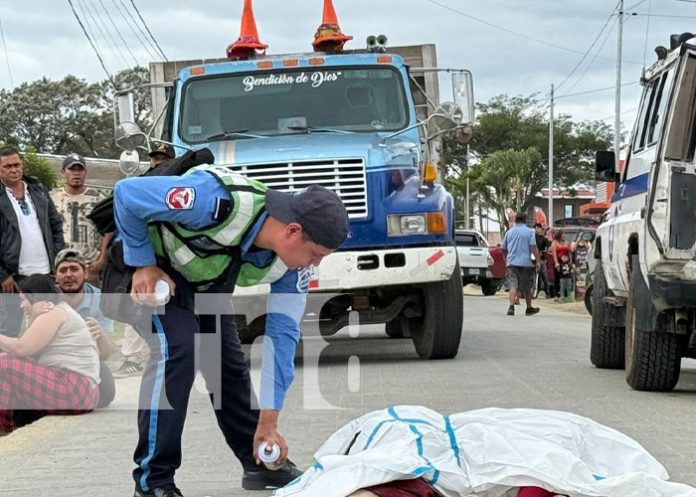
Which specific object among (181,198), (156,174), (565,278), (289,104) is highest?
(289,104)

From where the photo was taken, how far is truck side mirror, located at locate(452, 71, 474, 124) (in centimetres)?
1195

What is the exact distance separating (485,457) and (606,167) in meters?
7.45

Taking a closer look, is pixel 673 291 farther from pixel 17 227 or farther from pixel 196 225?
pixel 17 227

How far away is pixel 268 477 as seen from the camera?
5879 mm

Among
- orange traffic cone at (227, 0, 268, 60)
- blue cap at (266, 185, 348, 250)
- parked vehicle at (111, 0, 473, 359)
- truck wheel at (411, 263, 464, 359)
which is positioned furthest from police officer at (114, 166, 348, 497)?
orange traffic cone at (227, 0, 268, 60)

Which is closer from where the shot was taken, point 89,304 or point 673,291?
point 673,291

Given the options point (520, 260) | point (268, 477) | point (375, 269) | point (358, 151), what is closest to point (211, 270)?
point (268, 477)

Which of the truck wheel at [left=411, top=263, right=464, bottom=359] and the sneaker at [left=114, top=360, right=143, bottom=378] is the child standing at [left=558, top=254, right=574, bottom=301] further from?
the sneaker at [left=114, top=360, right=143, bottom=378]

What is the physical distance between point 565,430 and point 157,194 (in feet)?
6.07

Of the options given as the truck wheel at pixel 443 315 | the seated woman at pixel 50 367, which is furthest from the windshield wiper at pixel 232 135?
the seated woman at pixel 50 367

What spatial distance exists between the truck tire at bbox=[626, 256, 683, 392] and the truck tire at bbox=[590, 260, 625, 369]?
1.80 meters

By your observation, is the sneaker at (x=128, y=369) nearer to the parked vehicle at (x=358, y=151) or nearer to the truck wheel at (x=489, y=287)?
the parked vehicle at (x=358, y=151)

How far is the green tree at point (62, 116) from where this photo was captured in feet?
211

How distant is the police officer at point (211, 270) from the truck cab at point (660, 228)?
376cm
